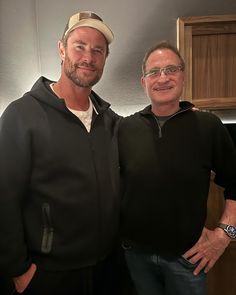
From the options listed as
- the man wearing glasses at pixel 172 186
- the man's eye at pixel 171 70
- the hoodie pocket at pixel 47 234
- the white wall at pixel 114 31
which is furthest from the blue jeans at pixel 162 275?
the white wall at pixel 114 31

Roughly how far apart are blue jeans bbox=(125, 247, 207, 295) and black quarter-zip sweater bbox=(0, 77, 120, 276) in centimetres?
21

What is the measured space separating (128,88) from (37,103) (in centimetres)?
113

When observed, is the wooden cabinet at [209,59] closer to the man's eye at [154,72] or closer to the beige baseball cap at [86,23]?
the man's eye at [154,72]

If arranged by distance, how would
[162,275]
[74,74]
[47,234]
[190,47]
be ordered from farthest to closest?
1. [190,47]
2. [162,275]
3. [74,74]
4. [47,234]

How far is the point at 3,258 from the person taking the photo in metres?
1.06

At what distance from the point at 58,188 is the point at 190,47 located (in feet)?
4.87

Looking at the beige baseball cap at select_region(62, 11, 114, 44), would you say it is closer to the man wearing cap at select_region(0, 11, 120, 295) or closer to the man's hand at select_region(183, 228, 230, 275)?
the man wearing cap at select_region(0, 11, 120, 295)

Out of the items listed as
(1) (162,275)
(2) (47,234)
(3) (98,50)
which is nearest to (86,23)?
(3) (98,50)

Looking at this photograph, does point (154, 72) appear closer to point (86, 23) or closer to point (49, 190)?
point (86, 23)

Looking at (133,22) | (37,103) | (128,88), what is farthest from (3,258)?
(133,22)

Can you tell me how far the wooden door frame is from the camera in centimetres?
204

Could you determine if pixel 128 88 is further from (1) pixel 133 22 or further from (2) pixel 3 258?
(2) pixel 3 258

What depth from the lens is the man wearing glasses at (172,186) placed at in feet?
4.03

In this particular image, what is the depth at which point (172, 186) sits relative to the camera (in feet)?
4.02
